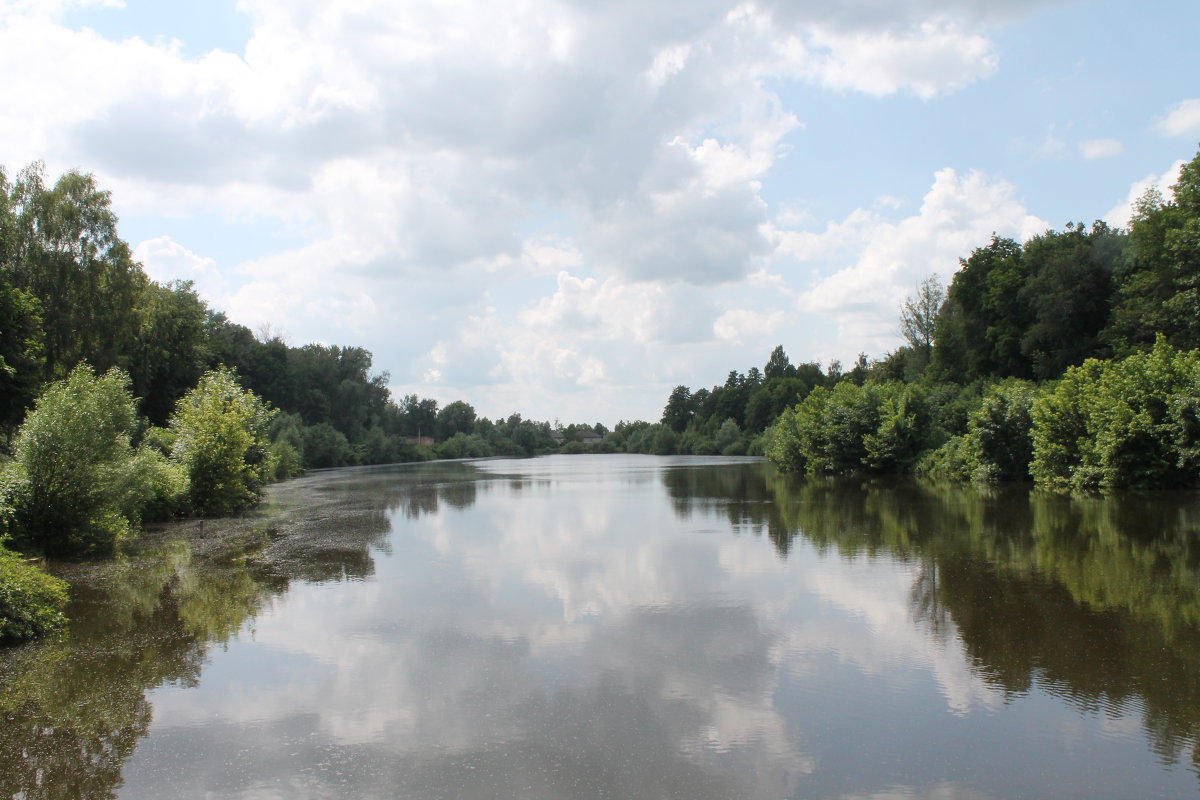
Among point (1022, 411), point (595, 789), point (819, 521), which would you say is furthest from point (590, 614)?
point (1022, 411)

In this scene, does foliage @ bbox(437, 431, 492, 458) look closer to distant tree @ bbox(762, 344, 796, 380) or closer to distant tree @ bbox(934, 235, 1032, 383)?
distant tree @ bbox(762, 344, 796, 380)

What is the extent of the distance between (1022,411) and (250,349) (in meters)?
65.9

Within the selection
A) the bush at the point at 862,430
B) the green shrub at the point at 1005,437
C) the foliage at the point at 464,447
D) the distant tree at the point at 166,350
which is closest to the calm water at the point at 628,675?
the green shrub at the point at 1005,437

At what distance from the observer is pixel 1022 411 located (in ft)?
108

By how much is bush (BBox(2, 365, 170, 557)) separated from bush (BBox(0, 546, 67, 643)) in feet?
16.2

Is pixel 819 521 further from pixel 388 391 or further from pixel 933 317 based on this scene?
pixel 388 391

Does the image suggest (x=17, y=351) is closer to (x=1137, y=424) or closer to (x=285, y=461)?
(x=1137, y=424)

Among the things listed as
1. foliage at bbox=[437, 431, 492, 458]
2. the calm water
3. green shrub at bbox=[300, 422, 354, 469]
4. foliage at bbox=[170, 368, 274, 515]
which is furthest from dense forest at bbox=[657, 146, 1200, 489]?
foliage at bbox=[437, 431, 492, 458]

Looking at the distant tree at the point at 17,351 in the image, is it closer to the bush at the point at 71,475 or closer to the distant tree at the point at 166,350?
the bush at the point at 71,475

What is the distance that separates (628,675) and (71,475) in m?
11.9

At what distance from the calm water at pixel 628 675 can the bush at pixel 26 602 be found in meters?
0.33

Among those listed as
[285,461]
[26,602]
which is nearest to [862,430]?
[285,461]

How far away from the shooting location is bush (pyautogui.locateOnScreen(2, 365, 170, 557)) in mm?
14469

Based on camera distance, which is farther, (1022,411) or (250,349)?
(250,349)
